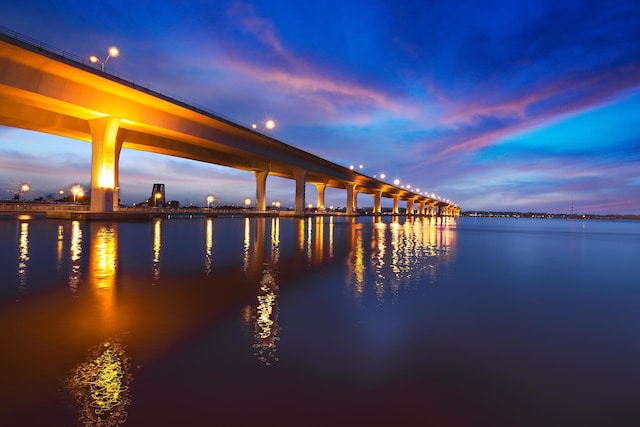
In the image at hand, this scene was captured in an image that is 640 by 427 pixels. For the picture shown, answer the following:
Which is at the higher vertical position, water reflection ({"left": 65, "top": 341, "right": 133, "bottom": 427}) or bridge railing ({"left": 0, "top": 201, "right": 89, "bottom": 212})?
bridge railing ({"left": 0, "top": 201, "right": 89, "bottom": 212})

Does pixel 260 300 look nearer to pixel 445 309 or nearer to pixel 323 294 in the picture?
pixel 323 294

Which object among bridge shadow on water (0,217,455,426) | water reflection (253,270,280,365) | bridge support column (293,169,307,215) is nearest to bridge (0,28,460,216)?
bridge support column (293,169,307,215)

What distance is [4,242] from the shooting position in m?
18.3

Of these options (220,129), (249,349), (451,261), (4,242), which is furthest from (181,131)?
(249,349)

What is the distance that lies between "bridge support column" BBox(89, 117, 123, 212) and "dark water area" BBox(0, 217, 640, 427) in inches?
1183

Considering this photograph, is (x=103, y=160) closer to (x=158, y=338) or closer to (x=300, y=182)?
(x=158, y=338)

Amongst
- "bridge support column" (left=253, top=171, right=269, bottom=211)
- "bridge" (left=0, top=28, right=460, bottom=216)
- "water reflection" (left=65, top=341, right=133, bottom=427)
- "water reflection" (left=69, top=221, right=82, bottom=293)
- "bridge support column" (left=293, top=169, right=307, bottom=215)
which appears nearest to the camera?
"water reflection" (left=65, top=341, right=133, bottom=427)

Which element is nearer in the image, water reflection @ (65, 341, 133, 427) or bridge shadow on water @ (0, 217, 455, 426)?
water reflection @ (65, 341, 133, 427)

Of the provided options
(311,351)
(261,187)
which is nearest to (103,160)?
(261,187)

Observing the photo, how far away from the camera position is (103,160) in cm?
3791

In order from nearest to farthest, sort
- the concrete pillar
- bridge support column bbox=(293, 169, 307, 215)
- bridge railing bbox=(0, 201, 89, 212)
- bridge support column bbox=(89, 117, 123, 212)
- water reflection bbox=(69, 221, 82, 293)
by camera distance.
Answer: water reflection bbox=(69, 221, 82, 293) → bridge support column bbox=(89, 117, 123, 212) → bridge railing bbox=(0, 201, 89, 212) → bridge support column bbox=(293, 169, 307, 215) → the concrete pillar

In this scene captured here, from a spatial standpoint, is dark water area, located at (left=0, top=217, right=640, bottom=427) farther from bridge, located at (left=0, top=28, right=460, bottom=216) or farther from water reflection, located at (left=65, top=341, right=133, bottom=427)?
bridge, located at (left=0, top=28, right=460, bottom=216)

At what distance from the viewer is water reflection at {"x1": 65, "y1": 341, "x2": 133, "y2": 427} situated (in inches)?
132

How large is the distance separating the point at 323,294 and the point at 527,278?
7.50 m
